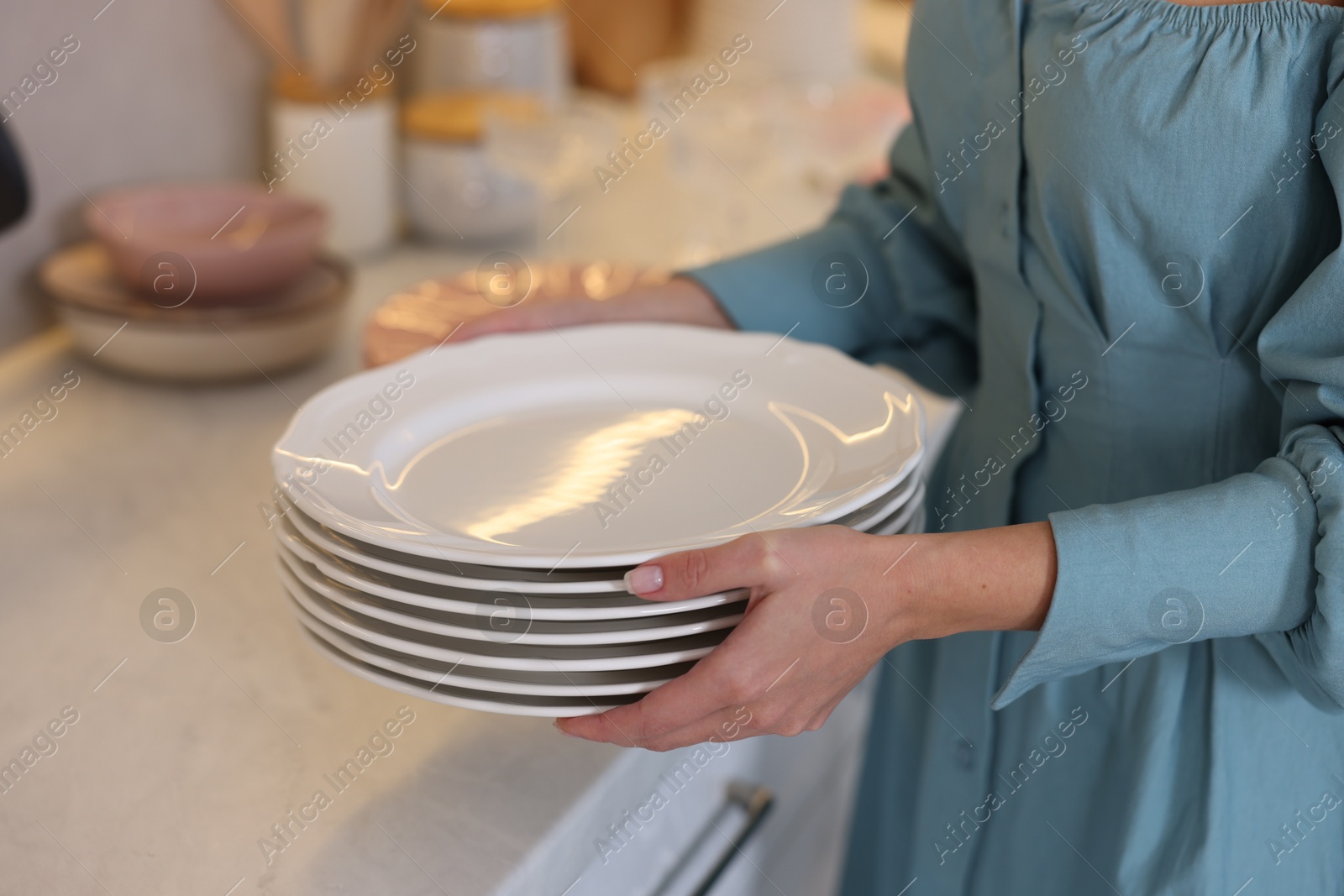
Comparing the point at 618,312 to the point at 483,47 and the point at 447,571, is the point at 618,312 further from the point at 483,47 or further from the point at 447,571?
the point at 483,47

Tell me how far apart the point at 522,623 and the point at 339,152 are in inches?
33.4

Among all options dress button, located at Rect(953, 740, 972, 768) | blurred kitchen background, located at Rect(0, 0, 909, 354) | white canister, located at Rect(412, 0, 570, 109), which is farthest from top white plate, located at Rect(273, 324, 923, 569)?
white canister, located at Rect(412, 0, 570, 109)

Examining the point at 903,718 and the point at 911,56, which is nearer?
the point at 911,56

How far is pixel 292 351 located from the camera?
976mm

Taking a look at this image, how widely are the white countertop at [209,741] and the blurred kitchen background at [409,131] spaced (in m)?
0.31

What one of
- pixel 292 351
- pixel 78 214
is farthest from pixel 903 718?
pixel 78 214

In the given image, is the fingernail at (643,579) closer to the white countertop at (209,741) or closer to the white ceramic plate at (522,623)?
the white ceramic plate at (522,623)

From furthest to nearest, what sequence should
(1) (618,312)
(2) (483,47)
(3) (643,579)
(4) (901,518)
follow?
(2) (483,47), (1) (618,312), (4) (901,518), (3) (643,579)

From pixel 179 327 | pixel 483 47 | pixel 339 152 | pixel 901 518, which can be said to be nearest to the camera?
pixel 901 518

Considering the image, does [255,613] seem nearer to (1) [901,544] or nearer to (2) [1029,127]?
(1) [901,544]

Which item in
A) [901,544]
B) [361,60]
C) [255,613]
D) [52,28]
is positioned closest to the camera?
[901,544]

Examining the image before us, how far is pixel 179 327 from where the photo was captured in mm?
922

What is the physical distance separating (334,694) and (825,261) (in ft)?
1.36

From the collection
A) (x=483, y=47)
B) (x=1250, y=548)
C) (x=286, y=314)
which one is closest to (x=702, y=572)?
(x=1250, y=548)
